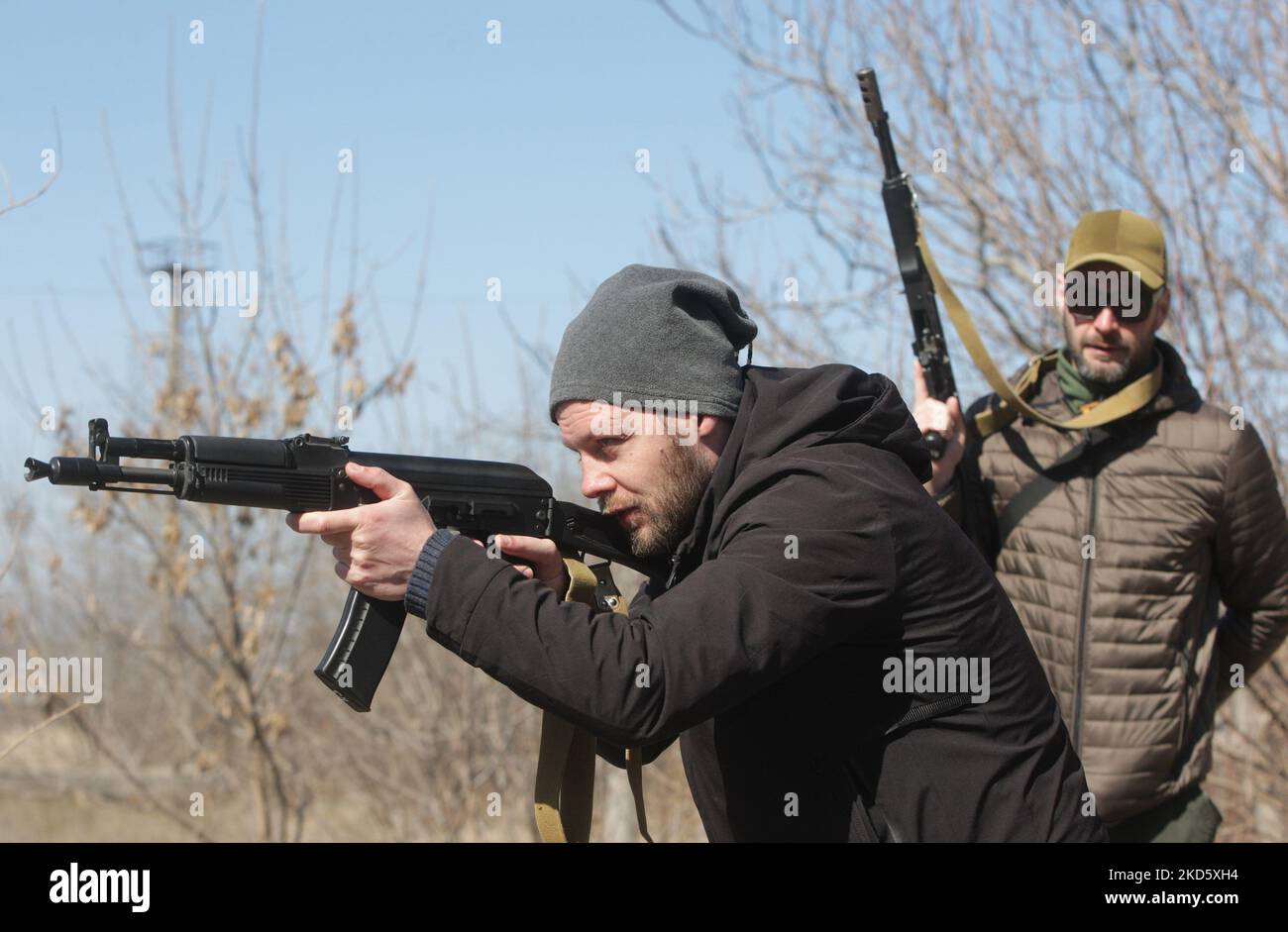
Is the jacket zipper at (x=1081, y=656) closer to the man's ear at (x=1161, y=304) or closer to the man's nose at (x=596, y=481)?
the man's ear at (x=1161, y=304)

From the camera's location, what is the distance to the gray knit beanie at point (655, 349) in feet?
8.64

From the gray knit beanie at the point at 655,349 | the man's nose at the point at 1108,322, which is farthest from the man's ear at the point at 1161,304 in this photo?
the gray knit beanie at the point at 655,349

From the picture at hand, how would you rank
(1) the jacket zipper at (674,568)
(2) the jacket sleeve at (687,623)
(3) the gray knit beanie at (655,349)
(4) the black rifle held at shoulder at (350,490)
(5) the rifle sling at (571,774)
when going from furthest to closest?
(5) the rifle sling at (571,774), (1) the jacket zipper at (674,568), (3) the gray knit beanie at (655,349), (4) the black rifle held at shoulder at (350,490), (2) the jacket sleeve at (687,623)

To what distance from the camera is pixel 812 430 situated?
8.12ft

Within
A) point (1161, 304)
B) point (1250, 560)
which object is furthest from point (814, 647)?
point (1161, 304)

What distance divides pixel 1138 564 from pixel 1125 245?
952 mm

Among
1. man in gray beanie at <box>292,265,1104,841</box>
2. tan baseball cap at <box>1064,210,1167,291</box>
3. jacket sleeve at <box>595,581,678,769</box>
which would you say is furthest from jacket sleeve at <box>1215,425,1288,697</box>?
jacket sleeve at <box>595,581,678,769</box>

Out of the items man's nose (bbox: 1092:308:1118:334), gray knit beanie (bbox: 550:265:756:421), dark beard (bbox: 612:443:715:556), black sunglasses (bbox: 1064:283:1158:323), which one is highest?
black sunglasses (bbox: 1064:283:1158:323)

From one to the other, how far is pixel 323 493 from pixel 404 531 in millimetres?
262

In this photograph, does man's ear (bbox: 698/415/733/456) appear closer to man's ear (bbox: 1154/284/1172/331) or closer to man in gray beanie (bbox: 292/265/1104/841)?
man in gray beanie (bbox: 292/265/1104/841)

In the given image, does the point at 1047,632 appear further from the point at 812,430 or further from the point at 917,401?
the point at 812,430

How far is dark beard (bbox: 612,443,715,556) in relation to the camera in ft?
8.77

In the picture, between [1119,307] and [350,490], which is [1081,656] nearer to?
[1119,307]
